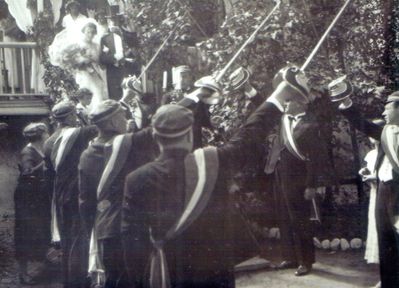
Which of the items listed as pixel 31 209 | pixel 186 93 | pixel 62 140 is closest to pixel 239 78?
pixel 186 93

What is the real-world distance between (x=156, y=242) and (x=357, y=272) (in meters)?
1.37

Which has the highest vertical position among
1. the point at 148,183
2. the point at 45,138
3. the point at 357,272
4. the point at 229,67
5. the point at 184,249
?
the point at 229,67

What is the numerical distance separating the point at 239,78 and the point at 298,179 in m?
0.77

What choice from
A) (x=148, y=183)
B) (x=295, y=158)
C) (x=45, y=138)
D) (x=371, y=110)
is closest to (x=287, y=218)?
(x=295, y=158)

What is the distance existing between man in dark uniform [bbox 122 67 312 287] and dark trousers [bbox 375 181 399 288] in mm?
930

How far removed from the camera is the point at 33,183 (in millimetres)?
4535

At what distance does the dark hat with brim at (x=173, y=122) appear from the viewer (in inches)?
140

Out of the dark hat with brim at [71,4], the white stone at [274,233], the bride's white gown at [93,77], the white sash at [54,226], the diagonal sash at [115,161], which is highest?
the dark hat with brim at [71,4]

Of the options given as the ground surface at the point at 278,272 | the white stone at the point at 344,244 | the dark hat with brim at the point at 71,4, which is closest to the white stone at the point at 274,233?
the ground surface at the point at 278,272

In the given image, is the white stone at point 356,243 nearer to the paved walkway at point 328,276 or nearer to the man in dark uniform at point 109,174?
the paved walkway at point 328,276

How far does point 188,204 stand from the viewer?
3.53m

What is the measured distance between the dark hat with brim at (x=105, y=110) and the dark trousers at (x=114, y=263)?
2.26ft

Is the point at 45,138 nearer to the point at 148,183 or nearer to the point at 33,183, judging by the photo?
the point at 33,183

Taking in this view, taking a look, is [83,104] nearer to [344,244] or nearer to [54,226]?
[54,226]
